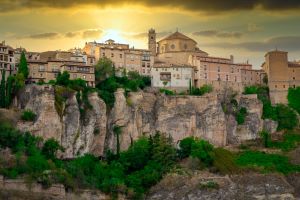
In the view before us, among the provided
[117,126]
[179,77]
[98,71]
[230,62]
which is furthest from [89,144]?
[230,62]

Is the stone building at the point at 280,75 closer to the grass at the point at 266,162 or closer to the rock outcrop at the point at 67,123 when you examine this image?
the grass at the point at 266,162

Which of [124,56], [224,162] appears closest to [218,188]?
[224,162]

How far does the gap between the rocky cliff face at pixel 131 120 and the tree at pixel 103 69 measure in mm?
2735

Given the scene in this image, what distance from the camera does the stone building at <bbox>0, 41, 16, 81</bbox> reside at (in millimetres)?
63562

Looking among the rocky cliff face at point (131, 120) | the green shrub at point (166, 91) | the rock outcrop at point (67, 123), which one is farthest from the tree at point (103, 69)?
the rock outcrop at point (67, 123)

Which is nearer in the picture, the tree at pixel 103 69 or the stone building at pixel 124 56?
the tree at pixel 103 69

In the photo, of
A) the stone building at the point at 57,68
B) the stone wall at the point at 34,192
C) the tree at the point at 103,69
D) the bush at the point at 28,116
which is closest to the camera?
the stone wall at the point at 34,192

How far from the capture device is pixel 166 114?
68.2 metres

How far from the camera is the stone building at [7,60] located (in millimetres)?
63562

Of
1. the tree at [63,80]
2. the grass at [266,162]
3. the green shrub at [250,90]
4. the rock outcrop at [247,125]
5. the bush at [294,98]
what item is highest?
the tree at [63,80]

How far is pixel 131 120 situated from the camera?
2616 inches

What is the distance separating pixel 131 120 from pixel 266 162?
1038cm

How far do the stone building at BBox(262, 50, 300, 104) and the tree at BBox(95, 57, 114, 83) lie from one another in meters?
14.7

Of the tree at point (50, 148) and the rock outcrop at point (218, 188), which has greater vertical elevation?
the tree at point (50, 148)
